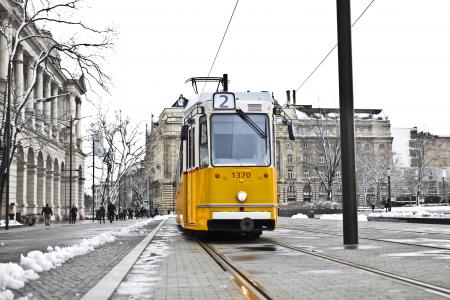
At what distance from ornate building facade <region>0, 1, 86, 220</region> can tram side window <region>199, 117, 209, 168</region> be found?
52.2 feet

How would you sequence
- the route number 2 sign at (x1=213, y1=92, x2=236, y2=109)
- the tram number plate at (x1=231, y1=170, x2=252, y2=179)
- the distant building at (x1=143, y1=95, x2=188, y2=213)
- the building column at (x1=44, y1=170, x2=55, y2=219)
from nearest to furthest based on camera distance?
the tram number plate at (x1=231, y1=170, x2=252, y2=179)
the route number 2 sign at (x1=213, y1=92, x2=236, y2=109)
the building column at (x1=44, y1=170, x2=55, y2=219)
the distant building at (x1=143, y1=95, x2=188, y2=213)

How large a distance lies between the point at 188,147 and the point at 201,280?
932 cm

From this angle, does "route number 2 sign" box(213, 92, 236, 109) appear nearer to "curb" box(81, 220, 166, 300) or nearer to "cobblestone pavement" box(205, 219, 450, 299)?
"cobblestone pavement" box(205, 219, 450, 299)

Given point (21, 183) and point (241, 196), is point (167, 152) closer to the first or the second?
point (21, 183)

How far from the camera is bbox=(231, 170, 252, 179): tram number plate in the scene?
15.9 metres

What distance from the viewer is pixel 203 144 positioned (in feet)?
53.6

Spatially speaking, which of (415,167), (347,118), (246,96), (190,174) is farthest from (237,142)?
(415,167)

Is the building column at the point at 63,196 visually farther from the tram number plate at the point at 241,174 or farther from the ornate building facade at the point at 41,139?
the tram number plate at the point at 241,174

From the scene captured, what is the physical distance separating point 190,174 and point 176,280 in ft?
28.5

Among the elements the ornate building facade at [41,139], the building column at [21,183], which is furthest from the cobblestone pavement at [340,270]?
the building column at [21,183]

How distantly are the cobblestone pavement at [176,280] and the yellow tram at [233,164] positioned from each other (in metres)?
3.13

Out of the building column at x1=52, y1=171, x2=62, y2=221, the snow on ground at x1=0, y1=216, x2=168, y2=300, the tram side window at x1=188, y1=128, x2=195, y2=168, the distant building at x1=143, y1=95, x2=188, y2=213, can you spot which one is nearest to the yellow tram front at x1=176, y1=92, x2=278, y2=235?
the tram side window at x1=188, y1=128, x2=195, y2=168

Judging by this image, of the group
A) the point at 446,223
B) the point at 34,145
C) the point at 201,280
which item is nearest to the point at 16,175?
the point at 34,145

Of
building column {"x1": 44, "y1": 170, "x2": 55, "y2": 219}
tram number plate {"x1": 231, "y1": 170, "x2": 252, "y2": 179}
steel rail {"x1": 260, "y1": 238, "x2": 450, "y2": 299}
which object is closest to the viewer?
steel rail {"x1": 260, "y1": 238, "x2": 450, "y2": 299}
